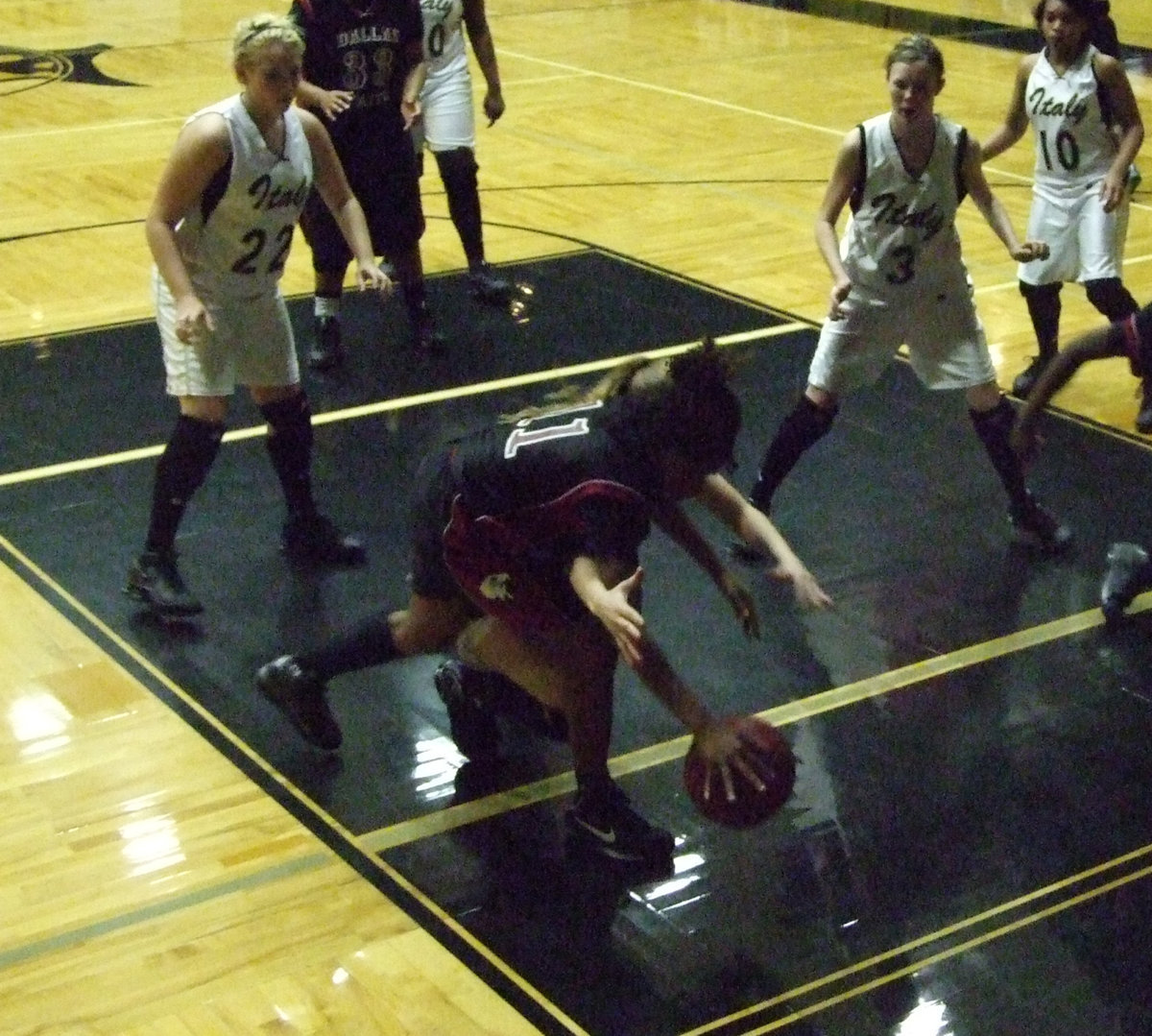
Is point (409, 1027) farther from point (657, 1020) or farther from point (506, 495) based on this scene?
point (506, 495)

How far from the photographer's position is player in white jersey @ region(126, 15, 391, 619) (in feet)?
16.5

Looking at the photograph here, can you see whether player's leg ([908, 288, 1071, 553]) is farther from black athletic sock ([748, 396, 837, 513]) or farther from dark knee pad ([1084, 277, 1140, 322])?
dark knee pad ([1084, 277, 1140, 322])

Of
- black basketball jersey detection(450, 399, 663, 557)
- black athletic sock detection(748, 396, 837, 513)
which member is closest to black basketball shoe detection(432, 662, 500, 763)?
black basketball jersey detection(450, 399, 663, 557)

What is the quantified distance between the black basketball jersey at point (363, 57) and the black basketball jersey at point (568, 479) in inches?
144

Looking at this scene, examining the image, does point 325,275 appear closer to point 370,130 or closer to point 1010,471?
point 370,130

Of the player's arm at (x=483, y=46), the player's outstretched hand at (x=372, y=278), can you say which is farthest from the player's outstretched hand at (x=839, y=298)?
the player's arm at (x=483, y=46)

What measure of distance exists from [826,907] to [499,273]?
5345 mm

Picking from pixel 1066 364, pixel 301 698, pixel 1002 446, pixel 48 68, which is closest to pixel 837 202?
pixel 1002 446

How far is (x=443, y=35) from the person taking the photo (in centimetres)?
816

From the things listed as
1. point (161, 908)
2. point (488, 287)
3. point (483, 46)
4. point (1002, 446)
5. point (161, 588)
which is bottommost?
point (161, 908)

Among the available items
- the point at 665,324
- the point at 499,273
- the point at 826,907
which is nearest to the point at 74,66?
the point at 499,273

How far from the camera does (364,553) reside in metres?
5.90

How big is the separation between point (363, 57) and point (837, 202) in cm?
257

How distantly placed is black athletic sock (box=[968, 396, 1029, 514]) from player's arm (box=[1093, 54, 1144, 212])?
1.30m
